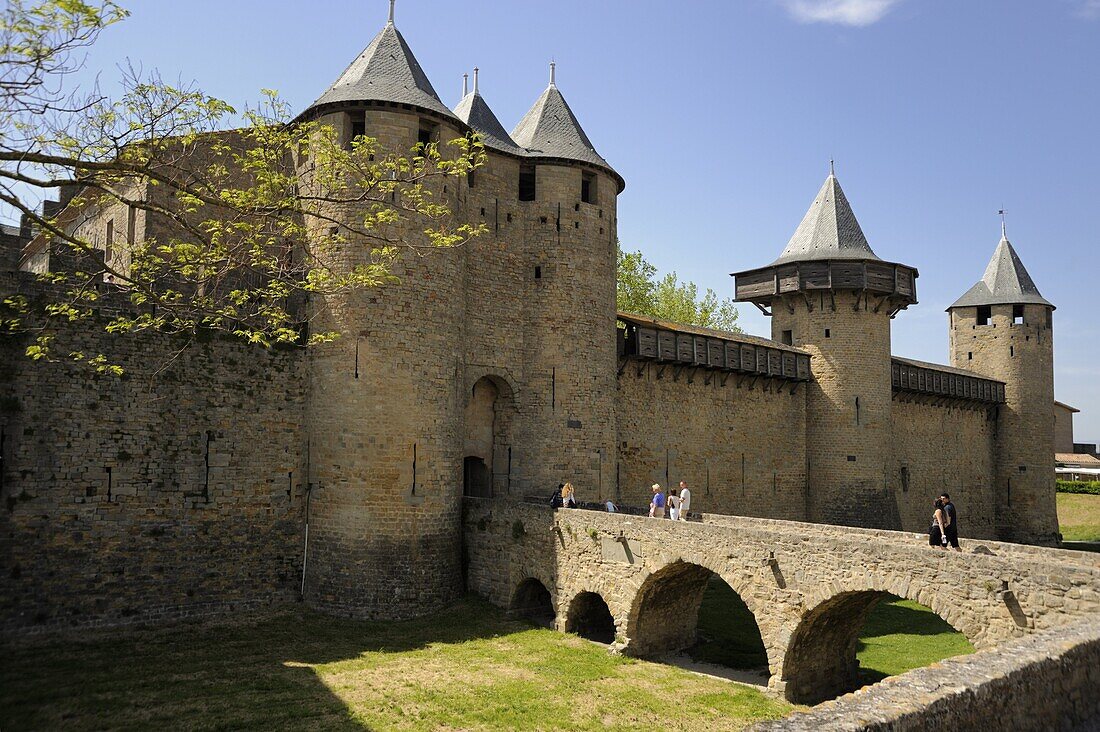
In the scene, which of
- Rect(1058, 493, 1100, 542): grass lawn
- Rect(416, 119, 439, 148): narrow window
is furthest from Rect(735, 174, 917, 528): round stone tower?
Rect(1058, 493, 1100, 542): grass lawn

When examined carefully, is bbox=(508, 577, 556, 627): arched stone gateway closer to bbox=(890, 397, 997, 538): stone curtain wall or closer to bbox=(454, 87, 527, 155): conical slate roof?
bbox=(454, 87, 527, 155): conical slate roof

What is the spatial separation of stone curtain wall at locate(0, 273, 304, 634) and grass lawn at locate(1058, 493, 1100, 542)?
117 feet

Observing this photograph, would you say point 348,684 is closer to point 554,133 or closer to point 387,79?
point 387,79

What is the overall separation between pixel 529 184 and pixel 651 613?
34.3 feet

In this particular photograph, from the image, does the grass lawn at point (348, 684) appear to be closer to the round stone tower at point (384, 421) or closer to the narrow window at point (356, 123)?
the round stone tower at point (384, 421)

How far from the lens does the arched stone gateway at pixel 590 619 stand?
1506cm

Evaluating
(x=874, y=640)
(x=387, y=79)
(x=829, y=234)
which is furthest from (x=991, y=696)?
(x=829, y=234)

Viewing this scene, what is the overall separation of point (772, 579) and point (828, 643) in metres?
1.68

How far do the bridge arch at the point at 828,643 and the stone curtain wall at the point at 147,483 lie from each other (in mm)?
8973

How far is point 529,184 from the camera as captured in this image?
63.8ft

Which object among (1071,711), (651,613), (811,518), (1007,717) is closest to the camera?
(1007,717)

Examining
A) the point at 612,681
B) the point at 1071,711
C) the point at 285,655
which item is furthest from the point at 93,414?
the point at 1071,711

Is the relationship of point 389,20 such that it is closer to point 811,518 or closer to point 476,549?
point 476,549

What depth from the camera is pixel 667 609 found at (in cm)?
1468
